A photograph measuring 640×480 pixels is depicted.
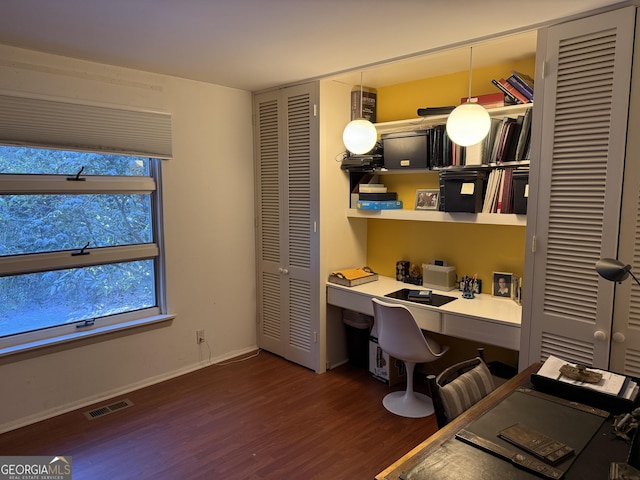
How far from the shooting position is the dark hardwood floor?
2393 millimetres

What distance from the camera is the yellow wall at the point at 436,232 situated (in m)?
3.07

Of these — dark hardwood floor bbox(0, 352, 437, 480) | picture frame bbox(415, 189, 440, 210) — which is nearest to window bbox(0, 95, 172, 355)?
dark hardwood floor bbox(0, 352, 437, 480)

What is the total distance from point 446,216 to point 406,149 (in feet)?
2.01

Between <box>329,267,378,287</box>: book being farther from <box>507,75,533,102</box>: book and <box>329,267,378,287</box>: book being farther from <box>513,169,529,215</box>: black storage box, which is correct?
<box>507,75,533,102</box>: book

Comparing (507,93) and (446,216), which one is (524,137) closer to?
(507,93)

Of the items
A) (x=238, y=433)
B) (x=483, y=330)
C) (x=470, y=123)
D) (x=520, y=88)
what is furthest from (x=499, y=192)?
(x=238, y=433)

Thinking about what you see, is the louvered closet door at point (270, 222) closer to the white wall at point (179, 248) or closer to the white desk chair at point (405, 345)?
the white wall at point (179, 248)

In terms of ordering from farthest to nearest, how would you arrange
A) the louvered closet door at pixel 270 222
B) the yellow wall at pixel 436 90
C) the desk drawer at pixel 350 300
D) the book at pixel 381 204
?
the louvered closet door at pixel 270 222 → the book at pixel 381 204 → the desk drawer at pixel 350 300 → the yellow wall at pixel 436 90

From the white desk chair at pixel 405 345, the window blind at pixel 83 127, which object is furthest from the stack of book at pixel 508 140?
the window blind at pixel 83 127

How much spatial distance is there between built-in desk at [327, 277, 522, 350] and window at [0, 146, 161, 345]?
5.28 feet

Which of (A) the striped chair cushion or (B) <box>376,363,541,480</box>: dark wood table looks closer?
(B) <box>376,363,541,480</box>: dark wood table

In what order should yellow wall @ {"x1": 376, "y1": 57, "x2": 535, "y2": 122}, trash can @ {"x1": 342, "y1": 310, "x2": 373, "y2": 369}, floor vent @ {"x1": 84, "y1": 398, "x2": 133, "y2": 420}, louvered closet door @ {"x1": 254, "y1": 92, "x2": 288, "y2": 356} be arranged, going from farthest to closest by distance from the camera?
louvered closet door @ {"x1": 254, "y1": 92, "x2": 288, "y2": 356}, trash can @ {"x1": 342, "y1": 310, "x2": 373, "y2": 369}, yellow wall @ {"x1": 376, "y1": 57, "x2": 535, "y2": 122}, floor vent @ {"x1": 84, "y1": 398, "x2": 133, "y2": 420}

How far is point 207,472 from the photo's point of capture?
236cm

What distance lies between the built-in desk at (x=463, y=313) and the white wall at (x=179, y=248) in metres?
1.07
